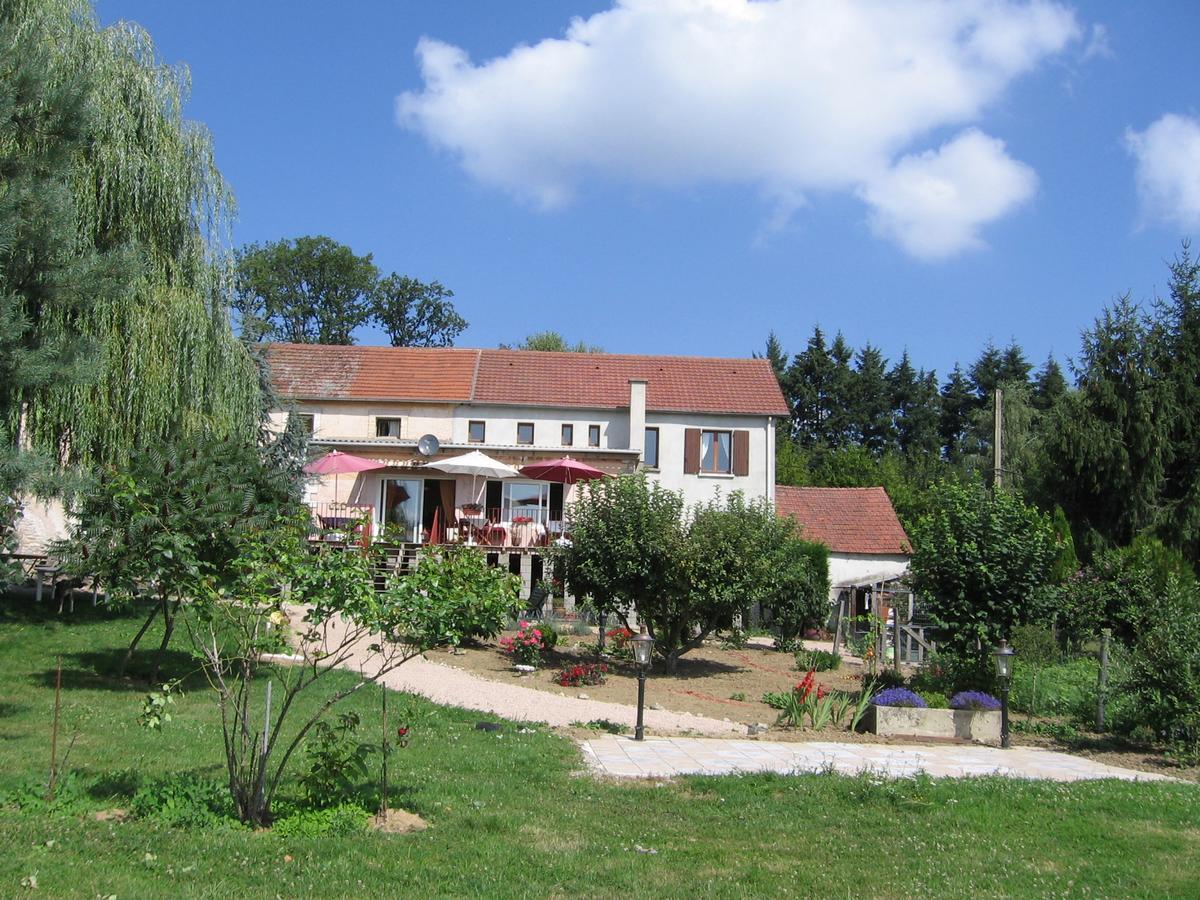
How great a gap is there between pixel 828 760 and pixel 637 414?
21.1 m

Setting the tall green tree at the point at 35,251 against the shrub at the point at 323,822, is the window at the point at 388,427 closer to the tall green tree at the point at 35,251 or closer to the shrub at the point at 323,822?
the tall green tree at the point at 35,251

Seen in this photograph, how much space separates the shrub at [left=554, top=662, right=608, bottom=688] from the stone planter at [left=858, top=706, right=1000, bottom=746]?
555 centimetres

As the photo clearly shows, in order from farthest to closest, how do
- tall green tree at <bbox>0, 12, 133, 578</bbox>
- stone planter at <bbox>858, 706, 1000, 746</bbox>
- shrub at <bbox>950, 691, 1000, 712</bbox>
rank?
shrub at <bbox>950, 691, 1000, 712</bbox>, stone planter at <bbox>858, 706, 1000, 746</bbox>, tall green tree at <bbox>0, 12, 133, 578</bbox>

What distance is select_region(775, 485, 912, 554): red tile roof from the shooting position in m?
32.7

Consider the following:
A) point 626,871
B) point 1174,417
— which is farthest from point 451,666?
point 1174,417

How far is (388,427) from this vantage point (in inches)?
1261

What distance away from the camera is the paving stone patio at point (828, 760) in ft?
33.5

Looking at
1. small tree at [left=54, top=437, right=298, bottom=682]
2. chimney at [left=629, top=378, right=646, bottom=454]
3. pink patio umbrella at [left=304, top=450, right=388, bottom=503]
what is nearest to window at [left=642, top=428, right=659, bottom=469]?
chimney at [left=629, top=378, right=646, bottom=454]

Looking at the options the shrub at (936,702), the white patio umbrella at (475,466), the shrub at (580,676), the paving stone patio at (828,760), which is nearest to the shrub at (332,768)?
the paving stone patio at (828,760)

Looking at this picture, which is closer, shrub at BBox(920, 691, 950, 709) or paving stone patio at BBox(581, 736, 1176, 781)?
paving stone patio at BBox(581, 736, 1176, 781)

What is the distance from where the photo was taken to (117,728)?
1084 centimetres

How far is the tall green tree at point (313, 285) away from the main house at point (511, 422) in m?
19.2

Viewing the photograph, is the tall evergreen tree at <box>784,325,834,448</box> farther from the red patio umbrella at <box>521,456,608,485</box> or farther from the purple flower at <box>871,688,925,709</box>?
the purple flower at <box>871,688,925,709</box>

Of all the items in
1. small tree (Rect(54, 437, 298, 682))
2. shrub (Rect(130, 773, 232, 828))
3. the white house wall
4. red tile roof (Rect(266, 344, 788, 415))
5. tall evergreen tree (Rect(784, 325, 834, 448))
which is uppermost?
tall evergreen tree (Rect(784, 325, 834, 448))
